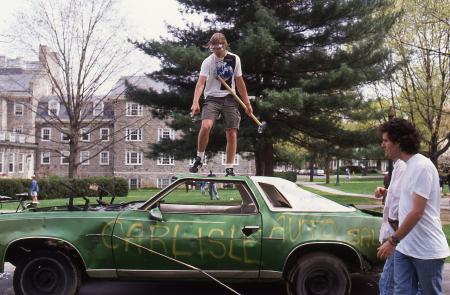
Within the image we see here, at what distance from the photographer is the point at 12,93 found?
6006 centimetres

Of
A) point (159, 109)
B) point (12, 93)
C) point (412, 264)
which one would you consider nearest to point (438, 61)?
point (159, 109)

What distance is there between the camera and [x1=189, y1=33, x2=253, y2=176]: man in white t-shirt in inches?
282

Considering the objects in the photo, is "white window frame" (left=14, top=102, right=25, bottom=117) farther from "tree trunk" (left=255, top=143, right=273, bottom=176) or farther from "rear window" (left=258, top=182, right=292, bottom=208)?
"rear window" (left=258, top=182, right=292, bottom=208)

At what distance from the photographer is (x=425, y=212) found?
3744mm

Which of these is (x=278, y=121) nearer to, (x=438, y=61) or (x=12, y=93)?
(x=438, y=61)

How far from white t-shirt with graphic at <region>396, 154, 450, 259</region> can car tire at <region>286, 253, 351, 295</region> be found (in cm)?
188

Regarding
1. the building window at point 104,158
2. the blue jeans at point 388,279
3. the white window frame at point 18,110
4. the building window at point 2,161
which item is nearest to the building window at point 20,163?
the building window at point 2,161

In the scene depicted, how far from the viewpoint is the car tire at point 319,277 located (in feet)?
18.4

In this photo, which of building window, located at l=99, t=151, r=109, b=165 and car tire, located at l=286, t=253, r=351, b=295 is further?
building window, located at l=99, t=151, r=109, b=165

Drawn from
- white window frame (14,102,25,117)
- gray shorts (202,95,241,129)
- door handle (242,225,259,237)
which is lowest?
door handle (242,225,259,237)

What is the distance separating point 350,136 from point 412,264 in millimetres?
19034

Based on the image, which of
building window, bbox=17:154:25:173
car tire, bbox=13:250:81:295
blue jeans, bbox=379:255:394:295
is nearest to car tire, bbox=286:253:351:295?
blue jeans, bbox=379:255:394:295

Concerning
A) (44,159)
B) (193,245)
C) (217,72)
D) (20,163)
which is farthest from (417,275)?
(44,159)

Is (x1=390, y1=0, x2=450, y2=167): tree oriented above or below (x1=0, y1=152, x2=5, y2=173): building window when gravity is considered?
above
